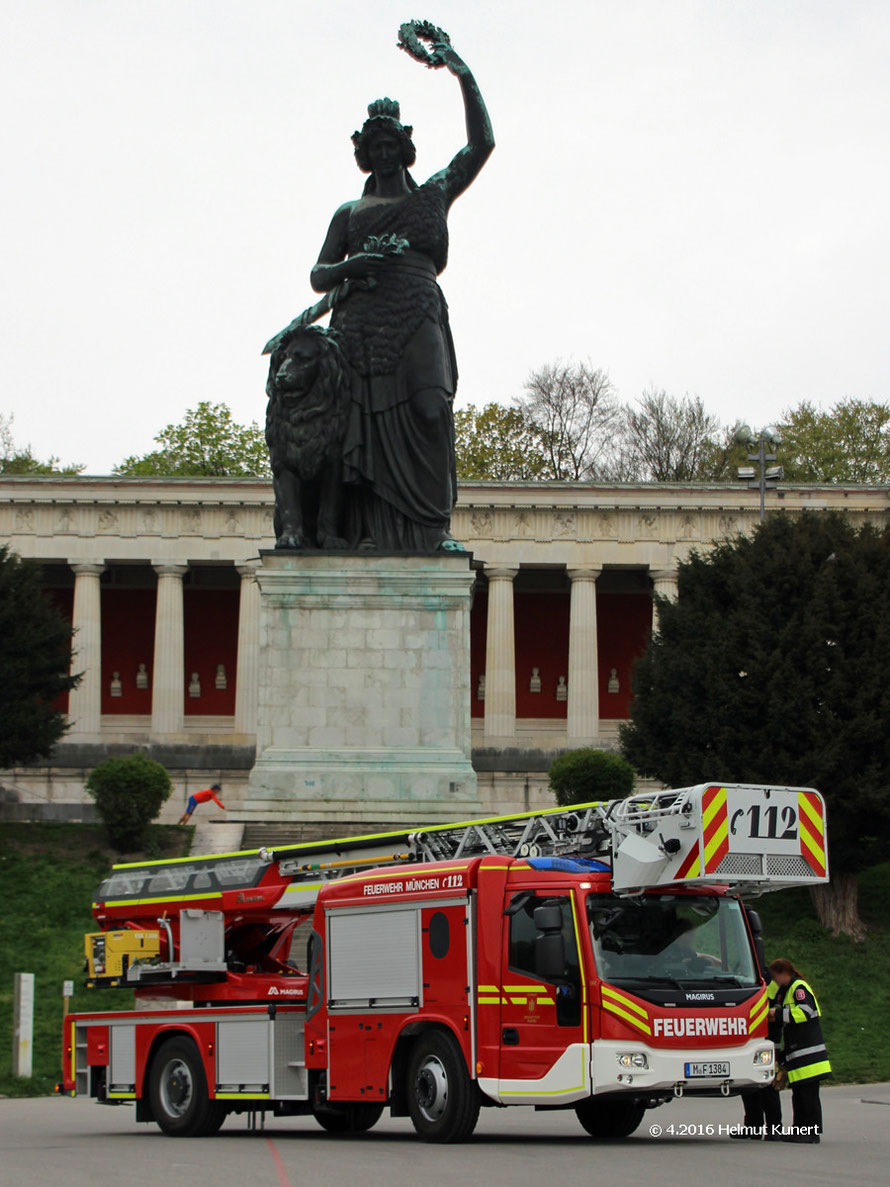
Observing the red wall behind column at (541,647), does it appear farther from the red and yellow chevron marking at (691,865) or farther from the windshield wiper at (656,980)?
the red and yellow chevron marking at (691,865)

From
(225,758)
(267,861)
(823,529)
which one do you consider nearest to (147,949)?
(267,861)

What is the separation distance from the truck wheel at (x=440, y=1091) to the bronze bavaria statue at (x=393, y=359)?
1241 cm

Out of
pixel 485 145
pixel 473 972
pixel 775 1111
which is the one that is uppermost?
pixel 485 145

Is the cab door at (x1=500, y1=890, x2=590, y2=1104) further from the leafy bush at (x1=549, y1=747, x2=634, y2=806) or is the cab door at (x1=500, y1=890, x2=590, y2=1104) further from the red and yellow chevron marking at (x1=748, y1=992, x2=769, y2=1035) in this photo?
the leafy bush at (x1=549, y1=747, x2=634, y2=806)

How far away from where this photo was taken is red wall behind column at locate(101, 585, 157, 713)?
6794 cm

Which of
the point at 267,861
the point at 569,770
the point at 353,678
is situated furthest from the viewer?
the point at 569,770

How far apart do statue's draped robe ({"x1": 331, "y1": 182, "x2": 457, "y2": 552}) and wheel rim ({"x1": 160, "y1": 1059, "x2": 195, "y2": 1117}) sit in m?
11.2

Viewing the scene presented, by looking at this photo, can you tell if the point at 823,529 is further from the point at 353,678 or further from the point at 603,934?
the point at 603,934

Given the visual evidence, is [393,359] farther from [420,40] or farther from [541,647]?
[541,647]

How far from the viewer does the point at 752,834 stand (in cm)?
1371

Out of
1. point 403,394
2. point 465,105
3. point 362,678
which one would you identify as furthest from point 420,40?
point 362,678

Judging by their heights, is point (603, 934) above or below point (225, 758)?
below

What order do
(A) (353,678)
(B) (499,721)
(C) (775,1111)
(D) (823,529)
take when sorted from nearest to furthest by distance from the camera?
(C) (775,1111), (A) (353,678), (D) (823,529), (B) (499,721)

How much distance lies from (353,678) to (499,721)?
127ft
